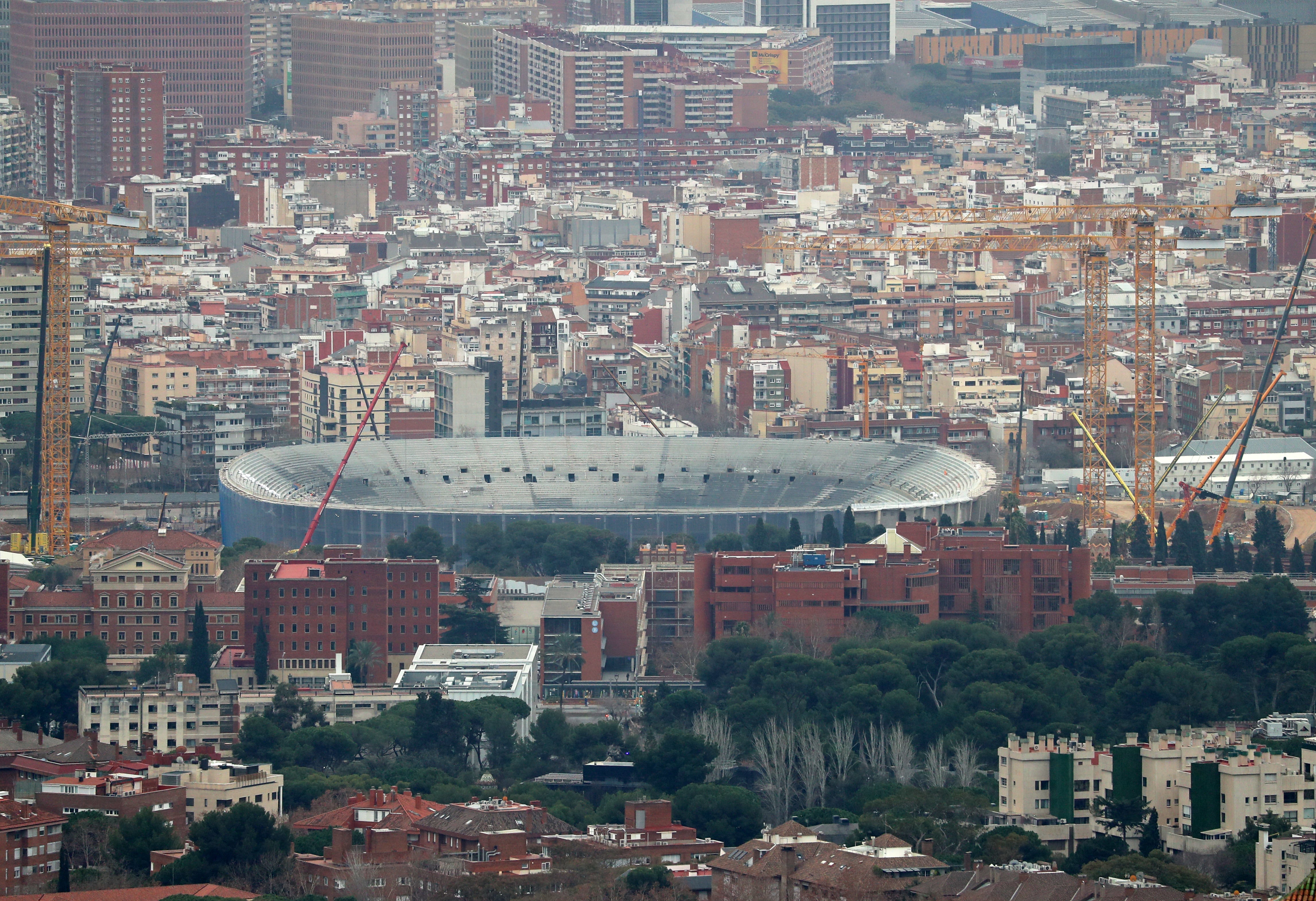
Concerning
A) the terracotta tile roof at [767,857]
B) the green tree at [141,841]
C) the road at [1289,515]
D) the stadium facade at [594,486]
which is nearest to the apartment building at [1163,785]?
the terracotta tile roof at [767,857]

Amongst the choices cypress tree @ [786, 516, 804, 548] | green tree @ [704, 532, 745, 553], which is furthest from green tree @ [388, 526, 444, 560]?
cypress tree @ [786, 516, 804, 548]

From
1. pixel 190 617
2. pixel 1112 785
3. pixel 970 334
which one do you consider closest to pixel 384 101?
pixel 970 334

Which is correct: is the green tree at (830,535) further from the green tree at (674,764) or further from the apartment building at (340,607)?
the green tree at (674,764)

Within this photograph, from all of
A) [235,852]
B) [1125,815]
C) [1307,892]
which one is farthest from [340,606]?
[1307,892]

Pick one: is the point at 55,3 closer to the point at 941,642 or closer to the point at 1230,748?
the point at 941,642

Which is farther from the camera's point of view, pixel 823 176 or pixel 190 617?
pixel 823 176

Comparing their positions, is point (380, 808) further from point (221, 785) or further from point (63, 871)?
point (63, 871)
